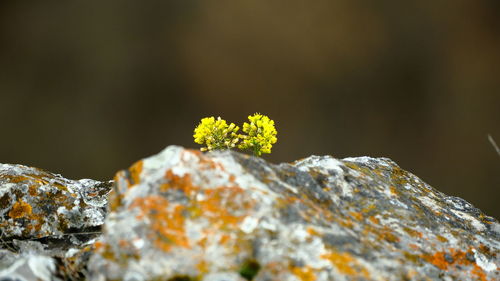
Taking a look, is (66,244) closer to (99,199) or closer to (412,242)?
(99,199)

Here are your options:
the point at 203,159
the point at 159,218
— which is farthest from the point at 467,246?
the point at 159,218

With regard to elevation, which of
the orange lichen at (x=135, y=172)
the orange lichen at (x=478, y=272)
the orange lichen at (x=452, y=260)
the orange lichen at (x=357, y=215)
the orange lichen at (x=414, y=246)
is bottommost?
the orange lichen at (x=478, y=272)

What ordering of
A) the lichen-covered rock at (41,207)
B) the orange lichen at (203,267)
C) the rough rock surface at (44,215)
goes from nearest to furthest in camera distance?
the orange lichen at (203,267) < the rough rock surface at (44,215) < the lichen-covered rock at (41,207)

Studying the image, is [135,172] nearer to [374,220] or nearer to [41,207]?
[374,220]

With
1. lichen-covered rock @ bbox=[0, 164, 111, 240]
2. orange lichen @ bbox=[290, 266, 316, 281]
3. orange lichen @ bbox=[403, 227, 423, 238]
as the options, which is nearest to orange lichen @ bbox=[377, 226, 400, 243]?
orange lichen @ bbox=[403, 227, 423, 238]

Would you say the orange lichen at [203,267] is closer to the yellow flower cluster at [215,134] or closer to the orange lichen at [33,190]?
the yellow flower cluster at [215,134]

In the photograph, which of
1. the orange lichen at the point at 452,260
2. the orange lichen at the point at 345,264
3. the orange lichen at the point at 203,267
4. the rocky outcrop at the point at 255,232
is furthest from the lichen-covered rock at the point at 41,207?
the orange lichen at the point at 452,260
